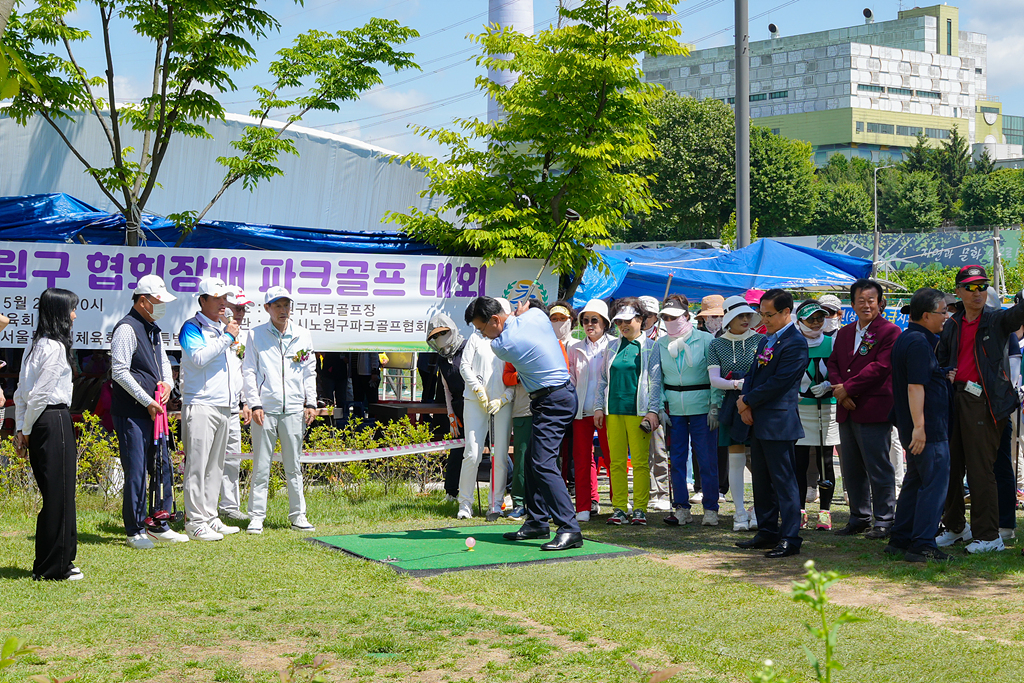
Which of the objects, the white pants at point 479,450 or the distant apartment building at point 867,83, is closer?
the white pants at point 479,450

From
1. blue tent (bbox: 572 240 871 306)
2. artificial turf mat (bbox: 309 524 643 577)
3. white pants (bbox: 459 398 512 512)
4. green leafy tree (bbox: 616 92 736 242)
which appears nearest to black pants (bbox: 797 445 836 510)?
artificial turf mat (bbox: 309 524 643 577)

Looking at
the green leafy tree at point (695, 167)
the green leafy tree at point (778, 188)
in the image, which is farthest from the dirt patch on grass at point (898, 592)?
the green leafy tree at point (778, 188)

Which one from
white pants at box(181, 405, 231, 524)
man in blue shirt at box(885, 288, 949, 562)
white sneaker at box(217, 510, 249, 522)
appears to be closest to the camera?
man in blue shirt at box(885, 288, 949, 562)

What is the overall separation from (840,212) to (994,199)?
45.1 ft

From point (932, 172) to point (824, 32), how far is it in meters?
66.4

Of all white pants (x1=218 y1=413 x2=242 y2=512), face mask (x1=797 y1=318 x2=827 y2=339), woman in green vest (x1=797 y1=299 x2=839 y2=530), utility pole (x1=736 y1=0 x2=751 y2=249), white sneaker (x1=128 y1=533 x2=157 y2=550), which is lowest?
white sneaker (x1=128 y1=533 x2=157 y2=550)

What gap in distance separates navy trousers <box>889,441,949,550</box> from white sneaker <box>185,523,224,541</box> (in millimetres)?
5183

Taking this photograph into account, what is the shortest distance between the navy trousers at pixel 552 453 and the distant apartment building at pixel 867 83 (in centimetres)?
12993

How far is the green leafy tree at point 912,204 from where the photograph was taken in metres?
73.3

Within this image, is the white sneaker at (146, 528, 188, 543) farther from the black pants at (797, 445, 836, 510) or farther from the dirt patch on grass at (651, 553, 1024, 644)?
the black pants at (797, 445, 836, 510)

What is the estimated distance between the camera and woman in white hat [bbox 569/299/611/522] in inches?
338

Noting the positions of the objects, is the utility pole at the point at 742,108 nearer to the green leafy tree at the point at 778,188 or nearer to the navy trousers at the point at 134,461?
the navy trousers at the point at 134,461

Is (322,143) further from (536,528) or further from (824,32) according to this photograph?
(824,32)

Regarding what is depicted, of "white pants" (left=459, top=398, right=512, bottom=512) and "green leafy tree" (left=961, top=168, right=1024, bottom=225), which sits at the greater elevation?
"green leafy tree" (left=961, top=168, right=1024, bottom=225)
